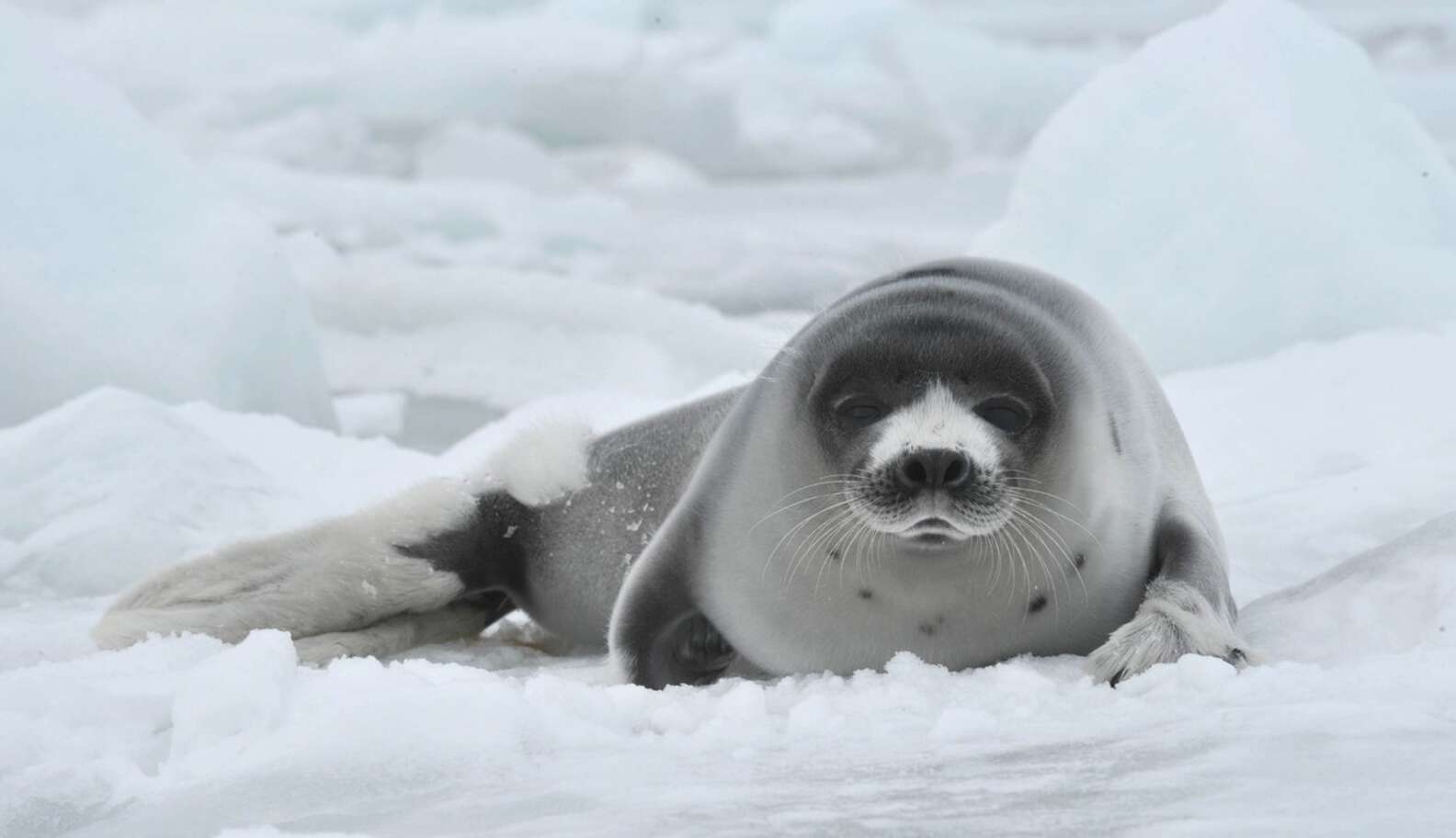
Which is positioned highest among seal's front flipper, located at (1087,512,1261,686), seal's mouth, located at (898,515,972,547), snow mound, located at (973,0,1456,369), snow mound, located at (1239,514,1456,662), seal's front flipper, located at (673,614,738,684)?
seal's mouth, located at (898,515,972,547)

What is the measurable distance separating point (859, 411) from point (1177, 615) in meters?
0.52

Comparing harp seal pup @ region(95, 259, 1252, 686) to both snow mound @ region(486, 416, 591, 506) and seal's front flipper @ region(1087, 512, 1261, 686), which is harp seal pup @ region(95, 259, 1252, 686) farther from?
snow mound @ region(486, 416, 591, 506)

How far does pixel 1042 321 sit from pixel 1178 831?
1.28 meters

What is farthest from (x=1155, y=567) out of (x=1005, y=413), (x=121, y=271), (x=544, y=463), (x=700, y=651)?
(x=121, y=271)

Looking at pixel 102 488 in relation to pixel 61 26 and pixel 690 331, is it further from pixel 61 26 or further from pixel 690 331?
pixel 61 26

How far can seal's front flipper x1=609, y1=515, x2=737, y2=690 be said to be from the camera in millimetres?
2869

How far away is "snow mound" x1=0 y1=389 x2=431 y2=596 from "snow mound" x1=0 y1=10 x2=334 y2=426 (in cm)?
104

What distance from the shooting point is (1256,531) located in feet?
11.9

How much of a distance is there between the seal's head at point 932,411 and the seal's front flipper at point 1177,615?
0.23 m

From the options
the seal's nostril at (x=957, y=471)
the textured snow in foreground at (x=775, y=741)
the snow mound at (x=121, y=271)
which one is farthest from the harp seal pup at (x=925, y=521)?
the snow mound at (x=121, y=271)

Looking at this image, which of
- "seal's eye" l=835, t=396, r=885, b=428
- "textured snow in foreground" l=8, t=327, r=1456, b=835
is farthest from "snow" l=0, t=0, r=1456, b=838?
"seal's eye" l=835, t=396, r=885, b=428

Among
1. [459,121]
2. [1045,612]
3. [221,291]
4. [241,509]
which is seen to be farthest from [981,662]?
[459,121]

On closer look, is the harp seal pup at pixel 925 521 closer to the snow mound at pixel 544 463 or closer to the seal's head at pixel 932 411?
the seal's head at pixel 932 411

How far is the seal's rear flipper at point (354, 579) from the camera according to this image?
3225 millimetres
